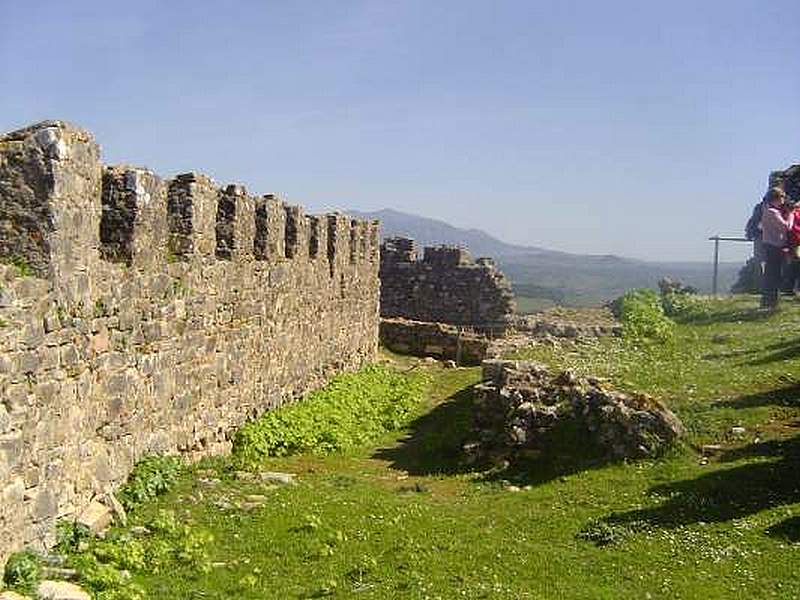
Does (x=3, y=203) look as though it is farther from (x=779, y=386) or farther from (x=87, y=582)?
(x=779, y=386)

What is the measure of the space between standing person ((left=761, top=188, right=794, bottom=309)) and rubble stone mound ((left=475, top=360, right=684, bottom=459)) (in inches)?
527

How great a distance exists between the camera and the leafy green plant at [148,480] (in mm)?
11969

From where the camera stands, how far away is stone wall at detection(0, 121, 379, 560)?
9.65m

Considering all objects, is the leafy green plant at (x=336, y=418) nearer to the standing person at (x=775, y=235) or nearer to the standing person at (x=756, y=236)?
the standing person at (x=775, y=235)

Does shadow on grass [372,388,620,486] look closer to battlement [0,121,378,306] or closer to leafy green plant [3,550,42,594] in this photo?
battlement [0,121,378,306]

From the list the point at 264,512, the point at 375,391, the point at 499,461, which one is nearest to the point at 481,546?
the point at 264,512

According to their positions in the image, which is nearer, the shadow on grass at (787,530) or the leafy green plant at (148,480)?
the shadow on grass at (787,530)

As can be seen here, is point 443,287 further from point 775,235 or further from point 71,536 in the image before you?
point 71,536

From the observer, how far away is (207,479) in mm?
13477

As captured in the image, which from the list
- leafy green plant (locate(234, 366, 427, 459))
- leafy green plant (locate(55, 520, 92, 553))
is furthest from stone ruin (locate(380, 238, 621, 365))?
leafy green plant (locate(55, 520, 92, 553))

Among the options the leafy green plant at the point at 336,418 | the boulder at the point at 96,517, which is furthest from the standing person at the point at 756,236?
the boulder at the point at 96,517

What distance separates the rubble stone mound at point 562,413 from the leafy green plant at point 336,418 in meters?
3.09

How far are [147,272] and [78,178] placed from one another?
8.21ft

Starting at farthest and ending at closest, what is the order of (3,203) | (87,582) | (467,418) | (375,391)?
(375,391) < (467,418) < (3,203) < (87,582)
